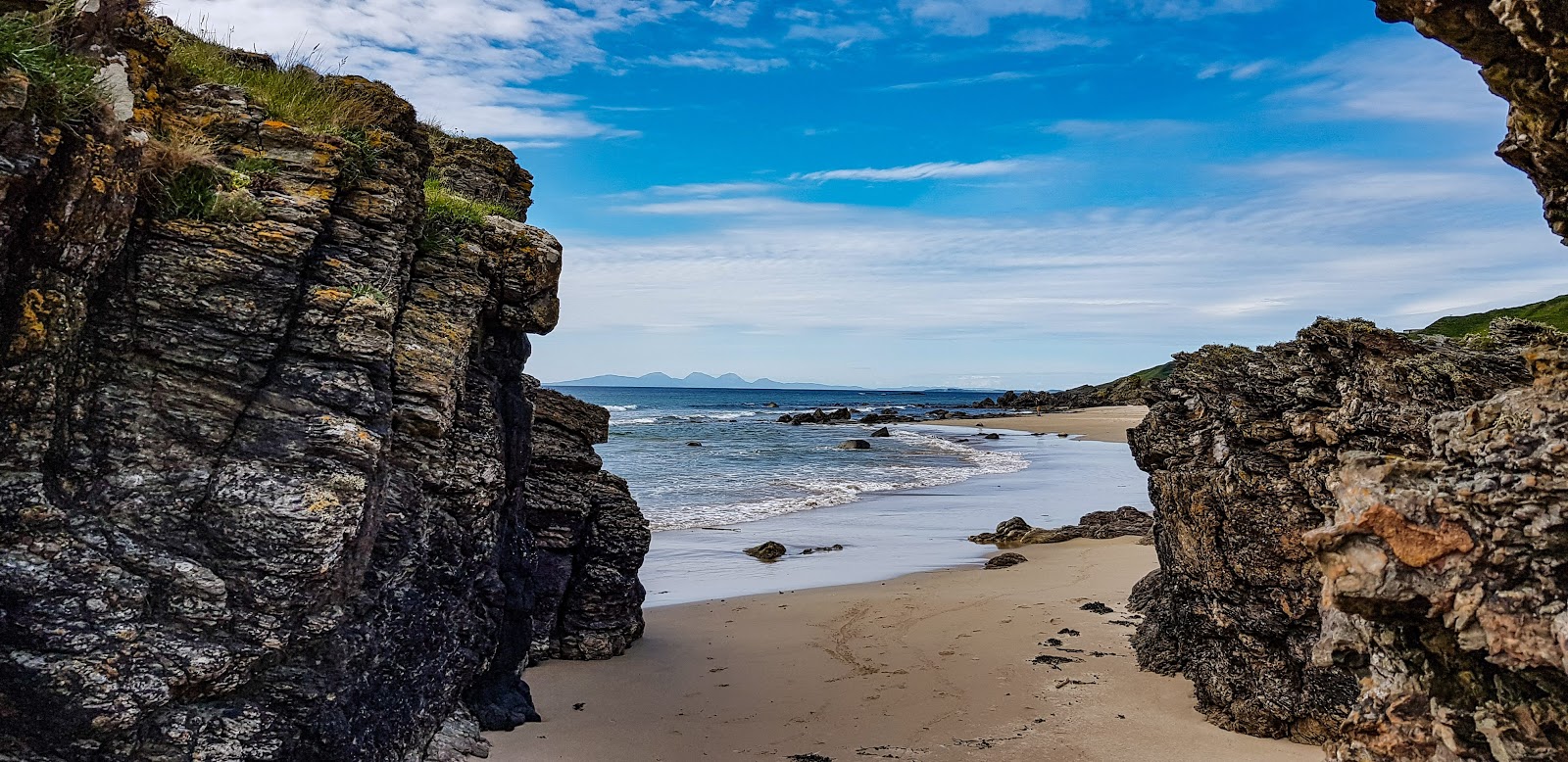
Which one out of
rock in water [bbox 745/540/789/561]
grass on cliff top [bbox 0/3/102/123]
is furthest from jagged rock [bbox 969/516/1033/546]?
grass on cliff top [bbox 0/3/102/123]

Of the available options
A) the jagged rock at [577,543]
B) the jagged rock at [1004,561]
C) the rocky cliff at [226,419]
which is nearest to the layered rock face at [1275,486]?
the jagged rock at [577,543]

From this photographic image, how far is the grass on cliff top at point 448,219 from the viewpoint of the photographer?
8117mm

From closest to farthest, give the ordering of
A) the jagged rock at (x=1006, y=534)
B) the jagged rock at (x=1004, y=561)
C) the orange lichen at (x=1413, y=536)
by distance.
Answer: the orange lichen at (x=1413, y=536)
the jagged rock at (x=1004, y=561)
the jagged rock at (x=1006, y=534)

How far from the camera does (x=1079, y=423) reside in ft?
221

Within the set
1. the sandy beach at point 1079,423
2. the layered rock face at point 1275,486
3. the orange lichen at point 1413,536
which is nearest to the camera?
the orange lichen at point 1413,536

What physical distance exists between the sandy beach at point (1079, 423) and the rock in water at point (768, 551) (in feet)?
122

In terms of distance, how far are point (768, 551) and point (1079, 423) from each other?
54.1 m

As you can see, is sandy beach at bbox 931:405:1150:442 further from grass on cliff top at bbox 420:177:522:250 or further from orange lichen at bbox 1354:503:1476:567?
orange lichen at bbox 1354:503:1476:567

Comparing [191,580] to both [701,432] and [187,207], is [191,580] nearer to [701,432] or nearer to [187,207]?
[187,207]

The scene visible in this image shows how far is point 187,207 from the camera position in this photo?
19.8ft

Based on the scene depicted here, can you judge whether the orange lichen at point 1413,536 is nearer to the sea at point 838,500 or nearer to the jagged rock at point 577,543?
the jagged rock at point 577,543

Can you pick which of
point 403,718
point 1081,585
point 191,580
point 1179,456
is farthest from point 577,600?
point 1081,585

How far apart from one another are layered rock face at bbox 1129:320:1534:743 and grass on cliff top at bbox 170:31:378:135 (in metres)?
8.79

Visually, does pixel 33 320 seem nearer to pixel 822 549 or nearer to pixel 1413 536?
pixel 1413 536
